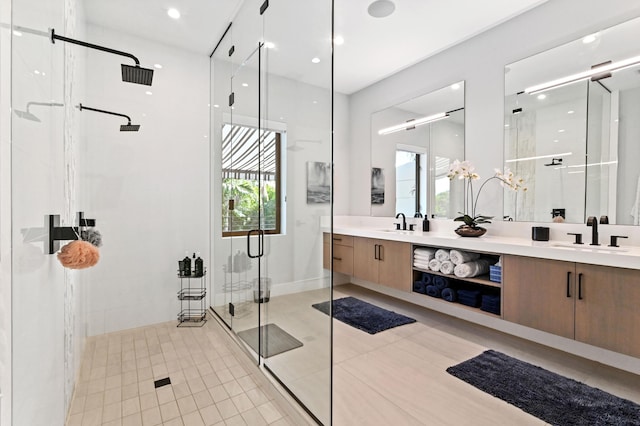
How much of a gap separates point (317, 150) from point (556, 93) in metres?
2.44

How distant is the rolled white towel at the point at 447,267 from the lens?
2.97 m

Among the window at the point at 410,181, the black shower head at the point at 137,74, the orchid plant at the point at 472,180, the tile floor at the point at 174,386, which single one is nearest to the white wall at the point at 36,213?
the black shower head at the point at 137,74

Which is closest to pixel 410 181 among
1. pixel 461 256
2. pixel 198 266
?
pixel 461 256

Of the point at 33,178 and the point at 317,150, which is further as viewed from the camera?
the point at 317,150

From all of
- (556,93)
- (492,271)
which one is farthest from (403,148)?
(492,271)

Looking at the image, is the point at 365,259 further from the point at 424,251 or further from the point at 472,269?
the point at 472,269

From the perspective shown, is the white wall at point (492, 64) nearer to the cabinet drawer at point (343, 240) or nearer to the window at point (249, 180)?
the cabinet drawer at point (343, 240)

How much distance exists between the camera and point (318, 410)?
5.59ft

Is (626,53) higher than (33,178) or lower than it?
higher

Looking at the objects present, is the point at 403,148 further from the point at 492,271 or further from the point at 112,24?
the point at 112,24

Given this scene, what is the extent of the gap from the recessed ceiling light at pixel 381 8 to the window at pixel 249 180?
1627 millimetres

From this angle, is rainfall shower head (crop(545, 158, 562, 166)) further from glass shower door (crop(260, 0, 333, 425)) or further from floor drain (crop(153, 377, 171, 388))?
floor drain (crop(153, 377, 171, 388))

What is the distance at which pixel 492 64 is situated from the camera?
124 inches

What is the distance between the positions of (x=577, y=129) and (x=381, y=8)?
2059 millimetres
